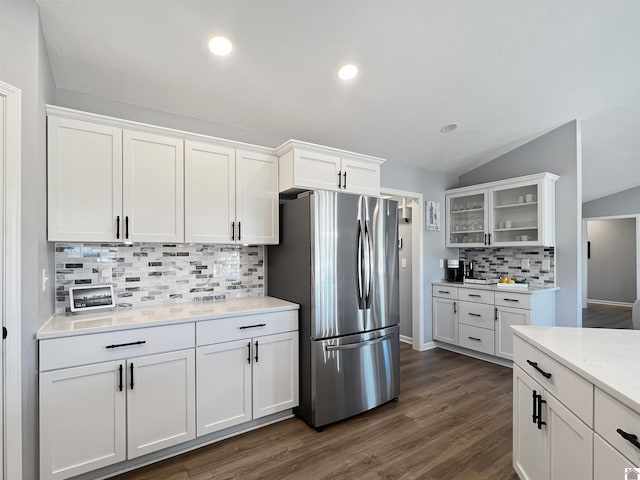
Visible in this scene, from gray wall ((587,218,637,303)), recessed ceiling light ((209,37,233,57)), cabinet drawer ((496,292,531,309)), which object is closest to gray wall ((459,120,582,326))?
cabinet drawer ((496,292,531,309))

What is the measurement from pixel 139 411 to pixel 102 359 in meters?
0.41

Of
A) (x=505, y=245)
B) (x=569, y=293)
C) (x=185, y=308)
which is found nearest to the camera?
(x=185, y=308)

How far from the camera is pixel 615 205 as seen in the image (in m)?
7.03

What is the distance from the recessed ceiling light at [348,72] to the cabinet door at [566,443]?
246cm

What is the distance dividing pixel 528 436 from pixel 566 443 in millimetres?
400

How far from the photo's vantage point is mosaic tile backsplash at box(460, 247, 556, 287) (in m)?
4.00

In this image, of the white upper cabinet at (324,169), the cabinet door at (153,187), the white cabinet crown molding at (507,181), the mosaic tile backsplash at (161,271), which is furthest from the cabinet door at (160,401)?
the white cabinet crown molding at (507,181)

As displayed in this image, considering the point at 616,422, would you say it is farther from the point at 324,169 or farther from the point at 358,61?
the point at 358,61

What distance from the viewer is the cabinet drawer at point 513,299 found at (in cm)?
360

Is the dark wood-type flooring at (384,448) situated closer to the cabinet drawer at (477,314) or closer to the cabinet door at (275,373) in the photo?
the cabinet door at (275,373)

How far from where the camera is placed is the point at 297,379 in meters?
2.66

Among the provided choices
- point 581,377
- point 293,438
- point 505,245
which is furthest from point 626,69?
point 293,438

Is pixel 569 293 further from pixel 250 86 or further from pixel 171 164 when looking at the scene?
pixel 171 164

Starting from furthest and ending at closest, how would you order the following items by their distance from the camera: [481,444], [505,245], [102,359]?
[505,245], [481,444], [102,359]
